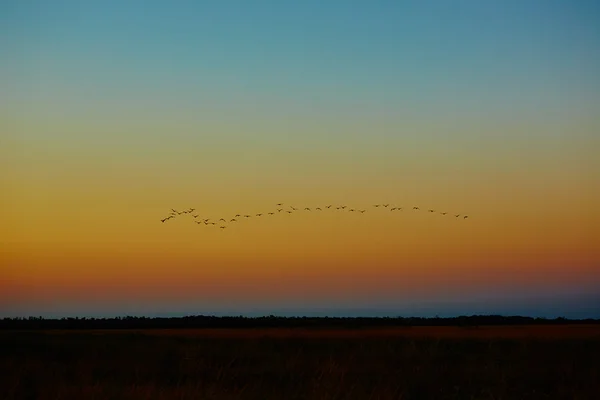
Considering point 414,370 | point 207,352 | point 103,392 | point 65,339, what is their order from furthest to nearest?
1. point 65,339
2. point 207,352
3. point 414,370
4. point 103,392

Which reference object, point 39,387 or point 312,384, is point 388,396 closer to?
point 312,384

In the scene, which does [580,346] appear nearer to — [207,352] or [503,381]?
[503,381]

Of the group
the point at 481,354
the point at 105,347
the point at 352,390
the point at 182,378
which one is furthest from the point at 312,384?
the point at 105,347

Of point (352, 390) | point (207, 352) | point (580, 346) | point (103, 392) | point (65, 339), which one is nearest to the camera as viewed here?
point (103, 392)

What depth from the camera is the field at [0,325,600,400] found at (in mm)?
14484

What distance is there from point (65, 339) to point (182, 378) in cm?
964

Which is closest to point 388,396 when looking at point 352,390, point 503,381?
point 352,390

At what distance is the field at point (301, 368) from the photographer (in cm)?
1448

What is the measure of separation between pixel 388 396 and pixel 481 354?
787 centimetres

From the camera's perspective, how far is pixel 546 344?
2264cm

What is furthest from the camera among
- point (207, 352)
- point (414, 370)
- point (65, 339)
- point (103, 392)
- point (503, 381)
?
point (65, 339)

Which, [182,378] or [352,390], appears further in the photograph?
[182,378]

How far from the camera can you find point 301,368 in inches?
704

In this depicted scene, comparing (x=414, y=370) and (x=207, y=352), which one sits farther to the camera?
(x=207, y=352)
